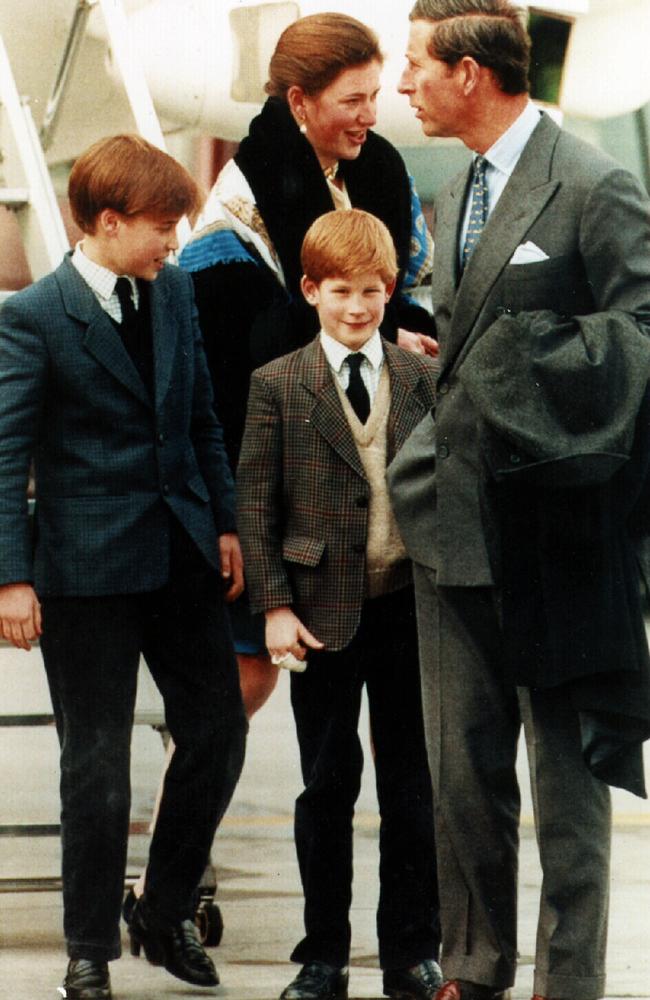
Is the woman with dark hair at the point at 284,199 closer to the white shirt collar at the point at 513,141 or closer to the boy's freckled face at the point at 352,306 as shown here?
the boy's freckled face at the point at 352,306

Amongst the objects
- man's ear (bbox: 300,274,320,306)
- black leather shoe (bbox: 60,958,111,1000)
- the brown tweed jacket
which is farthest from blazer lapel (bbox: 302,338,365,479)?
black leather shoe (bbox: 60,958,111,1000)

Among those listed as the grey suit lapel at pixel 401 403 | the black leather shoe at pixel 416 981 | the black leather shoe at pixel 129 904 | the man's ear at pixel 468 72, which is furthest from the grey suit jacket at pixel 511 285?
the black leather shoe at pixel 129 904

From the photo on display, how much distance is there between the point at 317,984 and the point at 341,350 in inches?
48.4

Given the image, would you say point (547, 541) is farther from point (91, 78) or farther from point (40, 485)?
point (91, 78)

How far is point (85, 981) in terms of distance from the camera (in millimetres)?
4328

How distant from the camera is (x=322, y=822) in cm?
441

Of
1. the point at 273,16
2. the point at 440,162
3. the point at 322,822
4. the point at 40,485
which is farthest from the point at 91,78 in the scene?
the point at 322,822

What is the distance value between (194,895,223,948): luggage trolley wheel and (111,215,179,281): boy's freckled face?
55.1 inches

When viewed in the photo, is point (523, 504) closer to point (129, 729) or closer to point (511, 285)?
point (511, 285)

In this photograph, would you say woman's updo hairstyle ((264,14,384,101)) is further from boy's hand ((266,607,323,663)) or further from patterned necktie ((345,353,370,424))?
boy's hand ((266,607,323,663))

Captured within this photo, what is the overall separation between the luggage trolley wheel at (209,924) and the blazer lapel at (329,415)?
3.64 feet

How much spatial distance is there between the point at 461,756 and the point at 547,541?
0.44 m

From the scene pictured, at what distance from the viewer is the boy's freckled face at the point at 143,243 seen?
4359 millimetres

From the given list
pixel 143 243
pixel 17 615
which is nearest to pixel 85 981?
pixel 17 615
